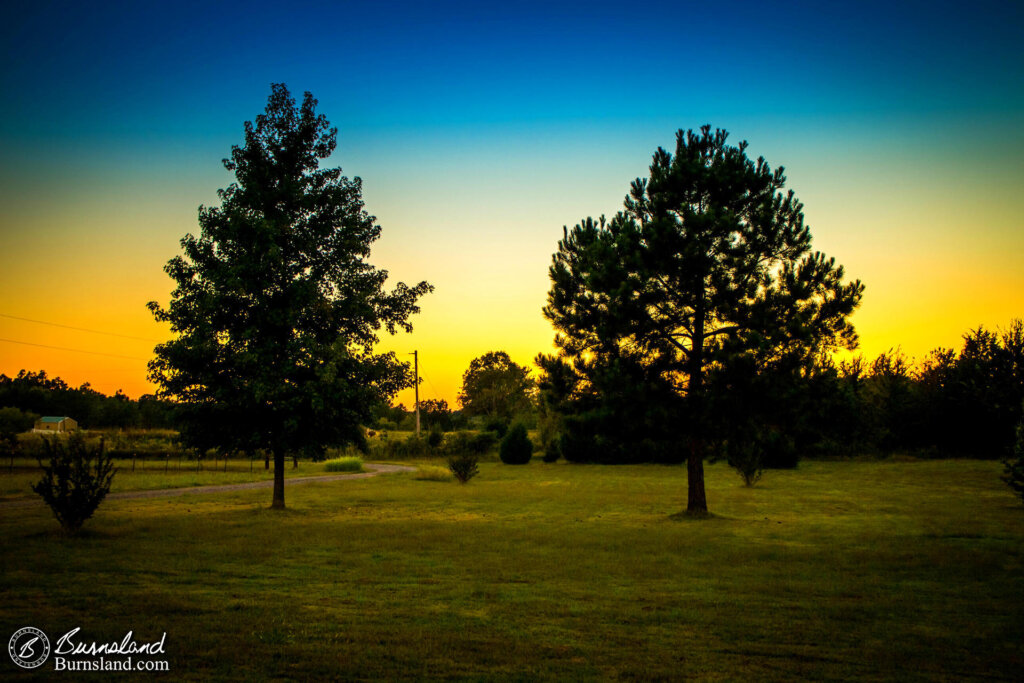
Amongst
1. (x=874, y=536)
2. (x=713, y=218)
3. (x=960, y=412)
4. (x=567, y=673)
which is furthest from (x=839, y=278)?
(x=960, y=412)

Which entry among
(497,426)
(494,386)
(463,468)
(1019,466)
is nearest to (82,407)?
(494,386)

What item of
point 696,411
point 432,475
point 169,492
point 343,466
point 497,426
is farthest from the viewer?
point 497,426

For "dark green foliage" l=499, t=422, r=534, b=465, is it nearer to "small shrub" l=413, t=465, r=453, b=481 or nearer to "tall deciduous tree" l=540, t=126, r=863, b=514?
"small shrub" l=413, t=465, r=453, b=481

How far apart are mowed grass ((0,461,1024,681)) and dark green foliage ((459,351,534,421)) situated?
297 ft

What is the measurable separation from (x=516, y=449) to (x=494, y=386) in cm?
6192

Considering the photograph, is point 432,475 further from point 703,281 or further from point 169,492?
point 703,281

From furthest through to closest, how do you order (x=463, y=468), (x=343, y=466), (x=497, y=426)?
1. (x=497, y=426)
2. (x=343, y=466)
3. (x=463, y=468)

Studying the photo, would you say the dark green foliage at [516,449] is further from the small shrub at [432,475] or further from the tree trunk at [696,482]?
the tree trunk at [696,482]

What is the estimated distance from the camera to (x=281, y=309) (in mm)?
19984

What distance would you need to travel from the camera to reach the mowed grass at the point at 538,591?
20.4 ft

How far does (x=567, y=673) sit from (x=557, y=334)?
48.7 ft

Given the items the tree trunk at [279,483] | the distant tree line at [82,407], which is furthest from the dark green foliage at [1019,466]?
the distant tree line at [82,407]

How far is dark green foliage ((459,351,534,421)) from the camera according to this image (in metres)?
111

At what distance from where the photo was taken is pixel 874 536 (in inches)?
597
